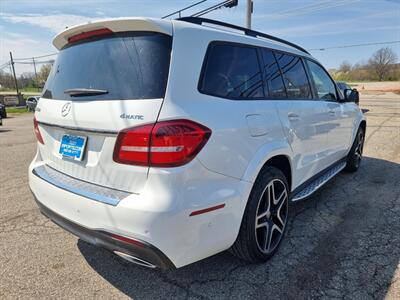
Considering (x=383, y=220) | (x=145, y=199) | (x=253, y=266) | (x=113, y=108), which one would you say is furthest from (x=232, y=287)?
(x=383, y=220)

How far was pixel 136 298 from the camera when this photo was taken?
7.40 feet

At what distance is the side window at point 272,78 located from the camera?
9.23 feet

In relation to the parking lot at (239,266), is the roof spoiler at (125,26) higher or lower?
higher

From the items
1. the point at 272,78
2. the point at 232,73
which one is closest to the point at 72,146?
the point at 232,73

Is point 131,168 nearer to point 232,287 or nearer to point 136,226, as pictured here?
point 136,226

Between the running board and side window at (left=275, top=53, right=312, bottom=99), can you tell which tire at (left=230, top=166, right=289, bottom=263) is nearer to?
the running board

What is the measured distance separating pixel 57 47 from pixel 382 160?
6.09 metres

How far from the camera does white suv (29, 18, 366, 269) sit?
1848 millimetres

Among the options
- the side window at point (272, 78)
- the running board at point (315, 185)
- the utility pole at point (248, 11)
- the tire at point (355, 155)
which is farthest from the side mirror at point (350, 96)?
the utility pole at point (248, 11)

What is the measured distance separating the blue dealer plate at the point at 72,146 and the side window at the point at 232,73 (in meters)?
0.93

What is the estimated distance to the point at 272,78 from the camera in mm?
2893

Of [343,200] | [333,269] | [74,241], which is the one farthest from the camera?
[343,200]

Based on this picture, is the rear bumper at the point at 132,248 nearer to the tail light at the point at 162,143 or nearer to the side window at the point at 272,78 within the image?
the tail light at the point at 162,143

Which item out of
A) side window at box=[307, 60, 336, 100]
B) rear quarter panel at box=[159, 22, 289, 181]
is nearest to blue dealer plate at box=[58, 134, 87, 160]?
rear quarter panel at box=[159, 22, 289, 181]
